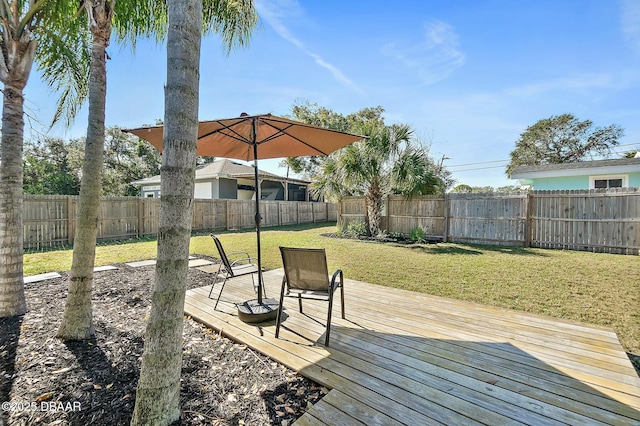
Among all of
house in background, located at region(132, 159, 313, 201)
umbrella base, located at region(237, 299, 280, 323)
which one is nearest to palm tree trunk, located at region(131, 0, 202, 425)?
umbrella base, located at region(237, 299, 280, 323)

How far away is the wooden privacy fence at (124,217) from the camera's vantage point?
9211 mm

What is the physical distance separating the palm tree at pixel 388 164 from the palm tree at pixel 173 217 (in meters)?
9.30

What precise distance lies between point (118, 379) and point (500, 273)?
663cm

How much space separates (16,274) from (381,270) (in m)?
5.89

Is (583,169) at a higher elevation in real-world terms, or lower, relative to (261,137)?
higher

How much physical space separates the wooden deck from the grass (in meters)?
0.93

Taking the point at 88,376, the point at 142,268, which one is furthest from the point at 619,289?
the point at 142,268

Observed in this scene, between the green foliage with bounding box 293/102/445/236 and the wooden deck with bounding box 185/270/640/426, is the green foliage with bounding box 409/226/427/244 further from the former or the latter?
the wooden deck with bounding box 185/270/640/426

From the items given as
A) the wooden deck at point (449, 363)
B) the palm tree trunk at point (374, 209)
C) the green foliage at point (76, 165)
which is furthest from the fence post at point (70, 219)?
the palm tree trunk at point (374, 209)

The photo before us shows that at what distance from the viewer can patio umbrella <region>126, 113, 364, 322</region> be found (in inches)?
126

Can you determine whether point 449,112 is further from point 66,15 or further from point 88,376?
point 88,376

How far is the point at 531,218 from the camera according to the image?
30.2 feet

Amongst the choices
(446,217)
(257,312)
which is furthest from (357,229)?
(257,312)

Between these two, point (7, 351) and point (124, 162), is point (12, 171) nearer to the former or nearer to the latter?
point (7, 351)
